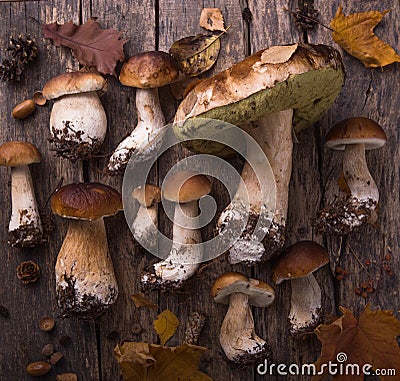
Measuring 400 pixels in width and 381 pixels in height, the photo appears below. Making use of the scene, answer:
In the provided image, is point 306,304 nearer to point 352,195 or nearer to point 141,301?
point 352,195

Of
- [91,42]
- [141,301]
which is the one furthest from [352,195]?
[91,42]

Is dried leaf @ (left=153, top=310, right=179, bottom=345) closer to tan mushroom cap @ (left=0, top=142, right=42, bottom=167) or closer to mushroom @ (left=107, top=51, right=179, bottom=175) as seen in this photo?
mushroom @ (left=107, top=51, right=179, bottom=175)

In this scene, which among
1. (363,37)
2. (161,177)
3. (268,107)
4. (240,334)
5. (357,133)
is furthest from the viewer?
(161,177)

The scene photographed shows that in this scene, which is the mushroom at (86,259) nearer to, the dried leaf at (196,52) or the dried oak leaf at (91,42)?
the dried oak leaf at (91,42)

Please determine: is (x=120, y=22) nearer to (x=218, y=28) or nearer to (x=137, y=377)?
(x=218, y=28)

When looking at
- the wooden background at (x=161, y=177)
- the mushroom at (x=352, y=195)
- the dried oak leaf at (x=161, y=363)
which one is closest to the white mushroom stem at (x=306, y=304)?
the wooden background at (x=161, y=177)

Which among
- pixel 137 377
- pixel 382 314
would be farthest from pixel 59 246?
pixel 382 314
